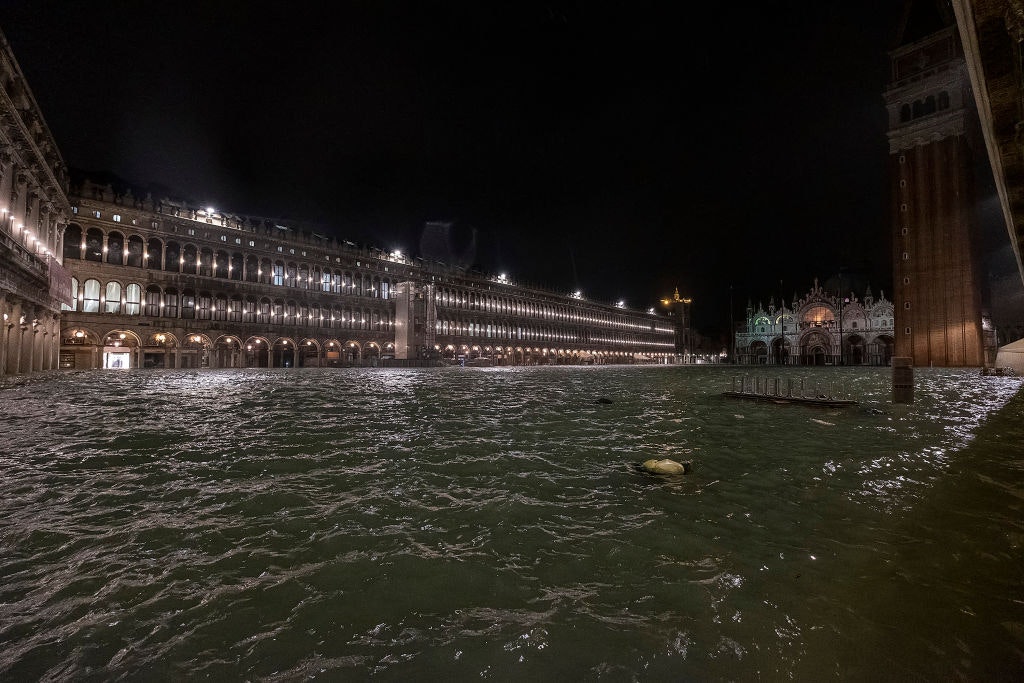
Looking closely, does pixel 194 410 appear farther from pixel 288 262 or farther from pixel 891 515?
pixel 288 262

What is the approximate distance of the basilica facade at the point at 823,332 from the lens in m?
92.5

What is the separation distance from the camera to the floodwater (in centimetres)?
269

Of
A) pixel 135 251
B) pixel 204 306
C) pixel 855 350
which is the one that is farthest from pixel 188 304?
pixel 855 350

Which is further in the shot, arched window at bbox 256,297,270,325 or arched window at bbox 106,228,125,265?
arched window at bbox 256,297,270,325

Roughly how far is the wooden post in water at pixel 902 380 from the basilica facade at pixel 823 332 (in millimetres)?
90871

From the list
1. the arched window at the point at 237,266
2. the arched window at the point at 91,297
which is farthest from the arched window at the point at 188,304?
the arched window at the point at 91,297

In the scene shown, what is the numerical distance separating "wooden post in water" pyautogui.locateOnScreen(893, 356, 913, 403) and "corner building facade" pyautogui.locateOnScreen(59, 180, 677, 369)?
1935 inches

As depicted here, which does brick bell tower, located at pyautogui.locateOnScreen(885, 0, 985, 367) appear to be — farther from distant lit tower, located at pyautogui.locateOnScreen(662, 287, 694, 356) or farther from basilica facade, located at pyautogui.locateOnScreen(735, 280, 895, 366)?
distant lit tower, located at pyautogui.locateOnScreen(662, 287, 694, 356)

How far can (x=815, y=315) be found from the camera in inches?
3944

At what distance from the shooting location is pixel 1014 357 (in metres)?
40.2

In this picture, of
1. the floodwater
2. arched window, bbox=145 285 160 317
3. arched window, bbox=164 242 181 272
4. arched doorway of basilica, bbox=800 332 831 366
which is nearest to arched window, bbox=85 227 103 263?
arched window, bbox=145 285 160 317

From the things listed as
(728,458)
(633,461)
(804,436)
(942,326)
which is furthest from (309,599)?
(942,326)

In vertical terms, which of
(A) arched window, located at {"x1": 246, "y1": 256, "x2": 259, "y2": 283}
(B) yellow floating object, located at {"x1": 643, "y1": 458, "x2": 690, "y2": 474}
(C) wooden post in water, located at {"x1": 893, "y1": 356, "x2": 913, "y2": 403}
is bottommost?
(B) yellow floating object, located at {"x1": 643, "y1": 458, "x2": 690, "y2": 474}

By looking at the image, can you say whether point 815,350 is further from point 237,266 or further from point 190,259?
point 190,259
